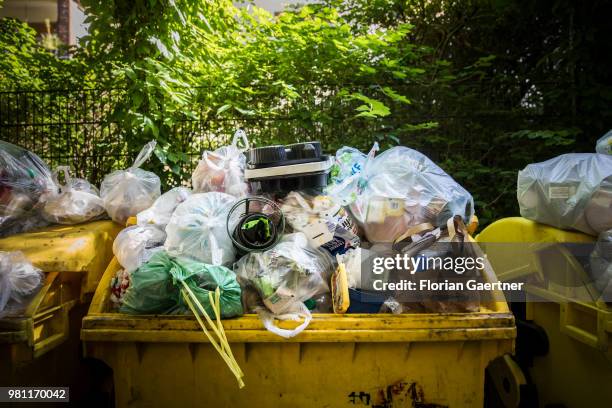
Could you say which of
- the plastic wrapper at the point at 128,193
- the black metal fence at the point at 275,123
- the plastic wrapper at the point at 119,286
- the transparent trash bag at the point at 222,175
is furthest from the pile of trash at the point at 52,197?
the black metal fence at the point at 275,123

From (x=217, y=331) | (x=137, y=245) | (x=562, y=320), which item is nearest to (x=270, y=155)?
(x=137, y=245)

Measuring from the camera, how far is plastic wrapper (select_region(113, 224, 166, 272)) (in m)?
2.05

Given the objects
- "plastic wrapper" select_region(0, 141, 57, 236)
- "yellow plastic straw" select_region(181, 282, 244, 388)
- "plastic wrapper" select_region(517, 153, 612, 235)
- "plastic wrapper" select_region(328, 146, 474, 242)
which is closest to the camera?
"yellow plastic straw" select_region(181, 282, 244, 388)

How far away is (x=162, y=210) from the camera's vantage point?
7.90 feet

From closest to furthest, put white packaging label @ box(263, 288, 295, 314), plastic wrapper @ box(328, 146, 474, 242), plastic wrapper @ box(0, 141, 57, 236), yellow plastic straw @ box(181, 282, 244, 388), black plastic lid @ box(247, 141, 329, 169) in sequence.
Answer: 1. yellow plastic straw @ box(181, 282, 244, 388)
2. white packaging label @ box(263, 288, 295, 314)
3. plastic wrapper @ box(328, 146, 474, 242)
4. black plastic lid @ box(247, 141, 329, 169)
5. plastic wrapper @ box(0, 141, 57, 236)

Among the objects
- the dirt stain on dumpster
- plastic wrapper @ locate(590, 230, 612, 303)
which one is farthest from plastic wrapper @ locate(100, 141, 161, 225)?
plastic wrapper @ locate(590, 230, 612, 303)

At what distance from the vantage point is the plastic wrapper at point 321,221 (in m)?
2.08

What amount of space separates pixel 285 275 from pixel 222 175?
3.26 ft

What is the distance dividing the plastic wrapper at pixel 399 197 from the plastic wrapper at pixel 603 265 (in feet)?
1.96

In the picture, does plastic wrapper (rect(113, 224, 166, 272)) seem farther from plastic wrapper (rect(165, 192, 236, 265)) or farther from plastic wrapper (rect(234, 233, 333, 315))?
plastic wrapper (rect(234, 233, 333, 315))

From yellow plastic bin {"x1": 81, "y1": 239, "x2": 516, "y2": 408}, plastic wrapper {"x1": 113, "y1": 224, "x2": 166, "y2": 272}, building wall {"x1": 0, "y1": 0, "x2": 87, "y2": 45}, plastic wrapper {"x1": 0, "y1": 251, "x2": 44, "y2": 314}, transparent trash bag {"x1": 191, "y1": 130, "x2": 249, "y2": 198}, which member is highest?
building wall {"x1": 0, "y1": 0, "x2": 87, "y2": 45}

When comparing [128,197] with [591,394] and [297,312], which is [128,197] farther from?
[591,394]

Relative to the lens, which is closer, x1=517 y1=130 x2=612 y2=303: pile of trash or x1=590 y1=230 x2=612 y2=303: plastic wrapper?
x1=590 y1=230 x2=612 y2=303: plastic wrapper

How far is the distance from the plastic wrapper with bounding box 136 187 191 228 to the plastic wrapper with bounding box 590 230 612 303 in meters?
2.15
